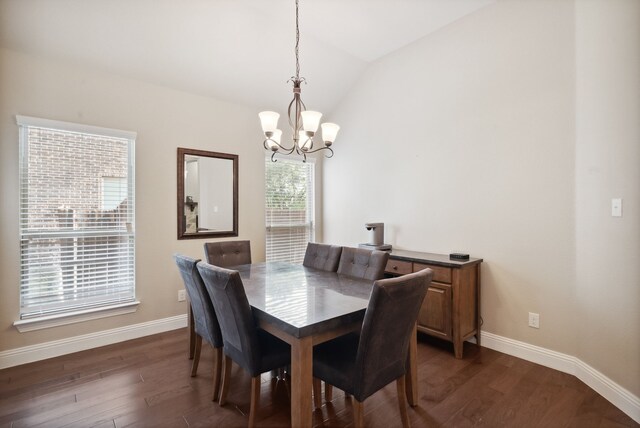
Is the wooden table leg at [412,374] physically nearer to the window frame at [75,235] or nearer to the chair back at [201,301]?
the chair back at [201,301]

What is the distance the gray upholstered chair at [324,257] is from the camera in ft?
9.41

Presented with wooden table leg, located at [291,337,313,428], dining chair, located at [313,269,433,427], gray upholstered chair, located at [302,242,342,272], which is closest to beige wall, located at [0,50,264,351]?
gray upholstered chair, located at [302,242,342,272]

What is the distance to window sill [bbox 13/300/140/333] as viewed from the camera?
2660 millimetres

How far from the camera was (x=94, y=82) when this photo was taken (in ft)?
9.77

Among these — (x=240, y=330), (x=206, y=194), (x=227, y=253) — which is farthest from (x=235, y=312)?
(x=206, y=194)

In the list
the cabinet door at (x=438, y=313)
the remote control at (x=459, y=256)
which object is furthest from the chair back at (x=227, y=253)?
the remote control at (x=459, y=256)

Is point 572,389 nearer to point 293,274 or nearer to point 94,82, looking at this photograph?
point 293,274

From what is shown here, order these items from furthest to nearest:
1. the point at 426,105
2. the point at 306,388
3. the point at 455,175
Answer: the point at 426,105 < the point at 455,175 < the point at 306,388

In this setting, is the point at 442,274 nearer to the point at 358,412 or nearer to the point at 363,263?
the point at 363,263

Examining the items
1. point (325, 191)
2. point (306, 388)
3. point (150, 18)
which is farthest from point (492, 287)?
point (150, 18)

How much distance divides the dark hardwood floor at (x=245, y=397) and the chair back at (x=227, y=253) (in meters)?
0.90

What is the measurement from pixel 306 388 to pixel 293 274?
1224 millimetres

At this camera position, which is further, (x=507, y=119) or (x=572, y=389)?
(x=507, y=119)

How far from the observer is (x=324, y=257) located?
2.98 m
